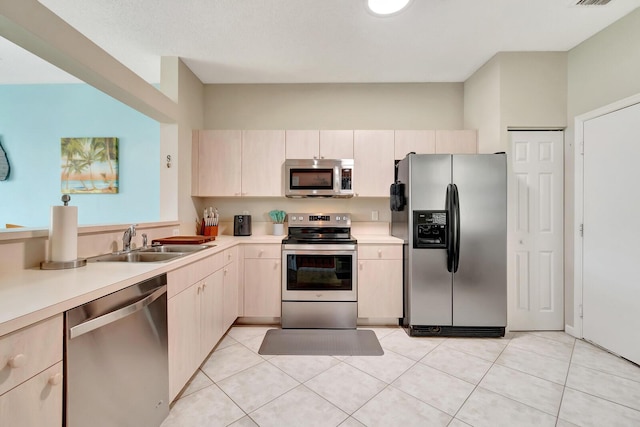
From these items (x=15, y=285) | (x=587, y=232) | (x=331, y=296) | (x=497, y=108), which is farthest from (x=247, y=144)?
(x=587, y=232)

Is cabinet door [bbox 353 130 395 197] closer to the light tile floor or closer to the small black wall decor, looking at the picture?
the light tile floor

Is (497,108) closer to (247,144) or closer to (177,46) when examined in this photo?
(247,144)

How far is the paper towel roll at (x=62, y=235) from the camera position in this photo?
54.4 inches

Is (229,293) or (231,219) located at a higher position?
(231,219)

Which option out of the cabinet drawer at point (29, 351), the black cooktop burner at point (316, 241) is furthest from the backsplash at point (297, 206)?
the cabinet drawer at point (29, 351)

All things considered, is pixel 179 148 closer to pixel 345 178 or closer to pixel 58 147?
pixel 345 178

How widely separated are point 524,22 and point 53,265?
3.79m

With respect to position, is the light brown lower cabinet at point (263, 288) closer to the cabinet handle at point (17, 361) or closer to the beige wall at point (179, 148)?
the beige wall at point (179, 148)

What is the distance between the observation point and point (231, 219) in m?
3.28

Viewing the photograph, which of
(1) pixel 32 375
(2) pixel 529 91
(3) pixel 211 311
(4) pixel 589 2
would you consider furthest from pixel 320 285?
(4) pixel 589 2

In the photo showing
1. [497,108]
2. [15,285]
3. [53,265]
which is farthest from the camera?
[497,108]

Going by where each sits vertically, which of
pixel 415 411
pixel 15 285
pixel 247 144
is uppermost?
pixel 247 144

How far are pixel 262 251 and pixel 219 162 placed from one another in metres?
1.20

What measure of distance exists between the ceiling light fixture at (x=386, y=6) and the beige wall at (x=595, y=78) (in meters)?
1.84
